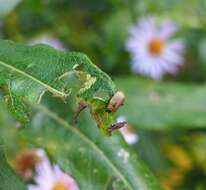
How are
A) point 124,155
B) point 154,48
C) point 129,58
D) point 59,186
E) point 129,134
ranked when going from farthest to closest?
Answer: point 154,48, point 129,58, point 129,134, point 59,186, point 124,155

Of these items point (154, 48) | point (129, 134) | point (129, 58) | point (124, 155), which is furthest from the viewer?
point (154, 48)

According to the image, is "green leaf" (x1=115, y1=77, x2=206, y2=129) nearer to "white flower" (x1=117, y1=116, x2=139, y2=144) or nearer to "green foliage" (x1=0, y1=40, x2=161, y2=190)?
"white flower" (x1=117, y1=116, x2=139, y2=144)

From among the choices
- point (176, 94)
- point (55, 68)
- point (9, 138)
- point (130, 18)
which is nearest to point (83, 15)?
point (130, 18)

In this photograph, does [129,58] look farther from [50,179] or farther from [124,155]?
[124,155]

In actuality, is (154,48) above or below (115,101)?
below

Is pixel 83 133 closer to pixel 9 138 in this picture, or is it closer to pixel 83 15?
pixel 9 138

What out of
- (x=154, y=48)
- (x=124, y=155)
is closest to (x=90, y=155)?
(x=124, y=155)

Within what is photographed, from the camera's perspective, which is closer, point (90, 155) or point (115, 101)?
point (115, 101)
